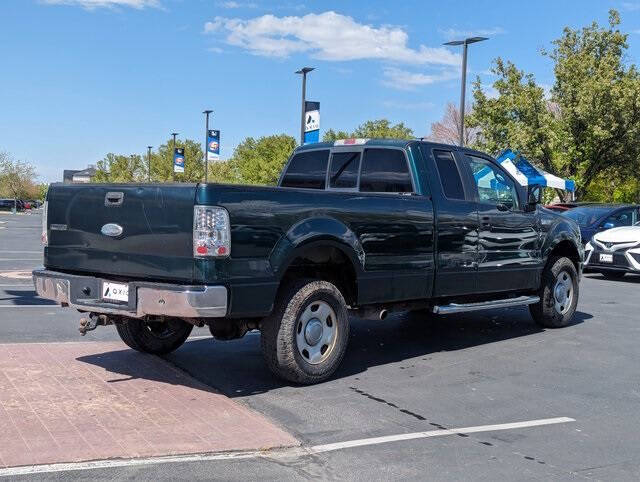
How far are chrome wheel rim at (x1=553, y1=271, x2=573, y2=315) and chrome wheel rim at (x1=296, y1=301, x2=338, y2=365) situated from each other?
3906 mm

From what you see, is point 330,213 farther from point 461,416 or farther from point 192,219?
point 461,416

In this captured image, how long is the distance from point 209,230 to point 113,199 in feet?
3.34

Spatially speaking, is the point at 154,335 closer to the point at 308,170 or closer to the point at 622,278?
the point at 308,170

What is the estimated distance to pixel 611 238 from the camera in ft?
49.6

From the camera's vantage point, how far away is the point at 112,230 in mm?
5922

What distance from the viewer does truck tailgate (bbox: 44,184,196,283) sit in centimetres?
550

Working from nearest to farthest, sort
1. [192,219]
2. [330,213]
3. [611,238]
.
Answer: [192,219], [330,213], [611,238]

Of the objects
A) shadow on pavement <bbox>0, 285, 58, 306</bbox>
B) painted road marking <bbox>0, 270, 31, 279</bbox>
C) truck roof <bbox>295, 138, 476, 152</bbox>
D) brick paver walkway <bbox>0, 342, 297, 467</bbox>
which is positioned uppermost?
truck roof <bbox>295, 138, 476, 152</bbox>

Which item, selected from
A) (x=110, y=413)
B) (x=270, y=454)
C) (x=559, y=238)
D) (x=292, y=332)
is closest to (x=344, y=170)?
(x=292, y=332)

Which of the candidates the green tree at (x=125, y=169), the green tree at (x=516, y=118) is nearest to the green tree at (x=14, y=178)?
the green tree at (x=125, y=169)

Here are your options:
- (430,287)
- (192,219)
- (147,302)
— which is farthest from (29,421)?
(430,287)

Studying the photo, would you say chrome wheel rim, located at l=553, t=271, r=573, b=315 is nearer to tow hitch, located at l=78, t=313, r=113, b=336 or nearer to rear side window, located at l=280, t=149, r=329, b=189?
rear side window, located at l=280, t=149, r=329, b=189

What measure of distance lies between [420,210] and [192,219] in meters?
2.47

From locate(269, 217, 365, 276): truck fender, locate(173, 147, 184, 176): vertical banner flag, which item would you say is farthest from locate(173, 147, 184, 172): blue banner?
locate(269, 217, 365, 276): truck fender
